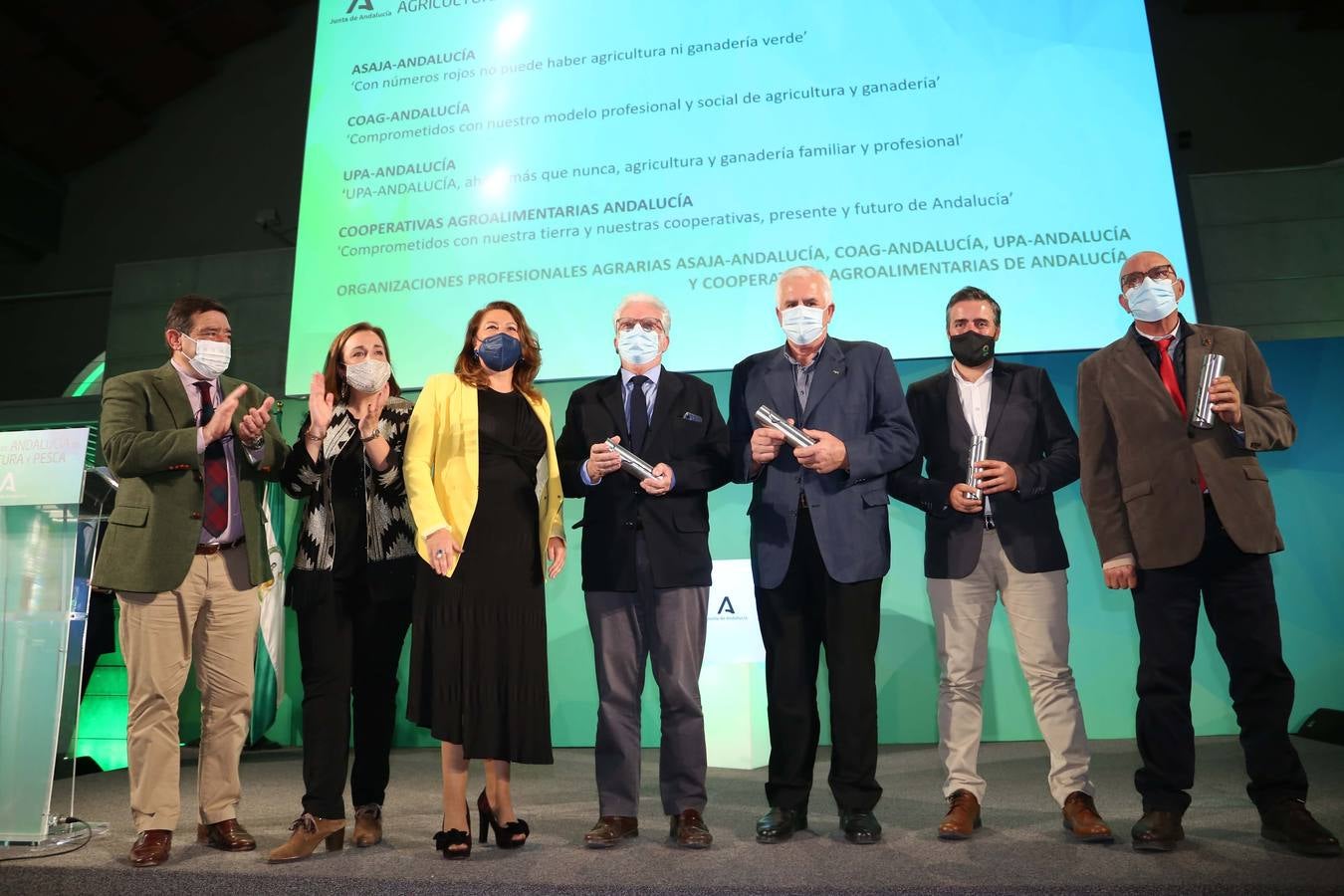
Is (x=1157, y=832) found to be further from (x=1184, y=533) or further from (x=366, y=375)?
(x=366, y=375)

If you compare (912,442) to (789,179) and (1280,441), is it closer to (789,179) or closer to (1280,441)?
(1280,441)

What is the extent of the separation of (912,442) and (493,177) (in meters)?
2.55

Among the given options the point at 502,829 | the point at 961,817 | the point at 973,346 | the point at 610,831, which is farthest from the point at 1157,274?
the point at 502,829

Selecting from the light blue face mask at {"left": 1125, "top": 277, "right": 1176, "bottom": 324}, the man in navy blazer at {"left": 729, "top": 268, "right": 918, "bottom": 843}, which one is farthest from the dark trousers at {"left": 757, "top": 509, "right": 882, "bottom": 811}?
the light blue face mask at {"left": 1125, "top": 277, "right": 1176, "bottom": 324}

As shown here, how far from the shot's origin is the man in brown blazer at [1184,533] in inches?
87.7

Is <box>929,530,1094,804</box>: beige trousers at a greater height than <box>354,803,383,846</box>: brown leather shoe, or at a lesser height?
greater

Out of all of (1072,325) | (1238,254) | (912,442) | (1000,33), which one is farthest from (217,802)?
(1238,254)

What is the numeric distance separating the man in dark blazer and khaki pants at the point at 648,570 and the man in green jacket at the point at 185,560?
92cm

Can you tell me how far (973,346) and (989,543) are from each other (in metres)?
0.54

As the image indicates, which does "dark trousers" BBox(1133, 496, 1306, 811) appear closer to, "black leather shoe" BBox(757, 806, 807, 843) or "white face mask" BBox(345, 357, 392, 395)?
"black leather shoe" BBox(757, 806, 807, 843)

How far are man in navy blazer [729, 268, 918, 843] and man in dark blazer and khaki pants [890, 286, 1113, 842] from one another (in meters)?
0.20

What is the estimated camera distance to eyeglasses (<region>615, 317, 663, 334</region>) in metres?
2.60

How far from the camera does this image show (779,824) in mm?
2381

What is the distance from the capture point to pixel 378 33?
452 centimetres
